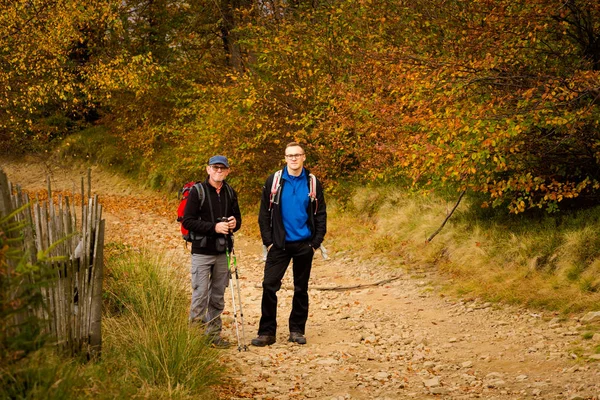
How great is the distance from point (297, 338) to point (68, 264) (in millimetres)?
3386

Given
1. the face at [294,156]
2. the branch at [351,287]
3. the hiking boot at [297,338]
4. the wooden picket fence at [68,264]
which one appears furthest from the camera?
the branch at [351,287]

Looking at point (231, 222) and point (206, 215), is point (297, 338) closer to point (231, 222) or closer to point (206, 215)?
point (231, 222)

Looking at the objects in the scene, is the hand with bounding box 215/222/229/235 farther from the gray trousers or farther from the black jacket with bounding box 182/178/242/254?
the gray trousers

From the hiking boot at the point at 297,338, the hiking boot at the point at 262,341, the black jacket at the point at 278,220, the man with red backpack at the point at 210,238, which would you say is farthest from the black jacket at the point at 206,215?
the hiking boot at the point at 297,338

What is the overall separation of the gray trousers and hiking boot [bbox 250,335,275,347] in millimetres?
459

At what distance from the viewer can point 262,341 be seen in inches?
297

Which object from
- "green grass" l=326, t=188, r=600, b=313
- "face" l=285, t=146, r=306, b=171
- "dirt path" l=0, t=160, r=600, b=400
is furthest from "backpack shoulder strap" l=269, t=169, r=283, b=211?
"green grass" l=326, t=188, r=600, b=313

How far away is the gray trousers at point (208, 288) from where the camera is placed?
23.5 feet

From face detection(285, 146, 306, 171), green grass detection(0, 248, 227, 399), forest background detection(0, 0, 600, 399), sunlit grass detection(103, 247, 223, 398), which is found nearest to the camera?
green grass detection(0, 248, 227, 399)

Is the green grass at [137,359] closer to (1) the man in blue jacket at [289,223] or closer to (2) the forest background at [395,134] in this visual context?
(2) the forest background at [395,134]

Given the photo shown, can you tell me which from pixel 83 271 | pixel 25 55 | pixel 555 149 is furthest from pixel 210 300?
pixel 25 55

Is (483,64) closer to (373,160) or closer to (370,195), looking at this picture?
(373,160)

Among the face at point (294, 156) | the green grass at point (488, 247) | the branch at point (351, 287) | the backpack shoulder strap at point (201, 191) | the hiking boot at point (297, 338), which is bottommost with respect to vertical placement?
the branch at point (351, 287)

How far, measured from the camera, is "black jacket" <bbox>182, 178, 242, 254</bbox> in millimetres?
7062
